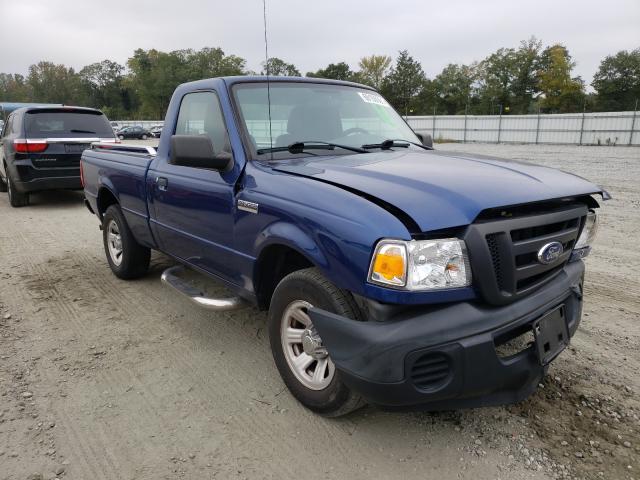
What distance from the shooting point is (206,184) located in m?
3.32

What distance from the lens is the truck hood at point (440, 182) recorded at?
2154 mm

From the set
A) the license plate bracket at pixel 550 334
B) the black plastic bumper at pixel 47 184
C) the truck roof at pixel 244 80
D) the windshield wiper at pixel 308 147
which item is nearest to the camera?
the license plate bracket at pixel 550 334

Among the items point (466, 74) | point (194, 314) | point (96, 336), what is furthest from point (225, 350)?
point (466, 74)

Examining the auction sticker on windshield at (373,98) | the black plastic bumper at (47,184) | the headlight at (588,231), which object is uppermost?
the auction sticker on windshield at (373,98)

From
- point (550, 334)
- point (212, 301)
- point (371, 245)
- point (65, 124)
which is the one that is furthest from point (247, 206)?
point (65, 124)

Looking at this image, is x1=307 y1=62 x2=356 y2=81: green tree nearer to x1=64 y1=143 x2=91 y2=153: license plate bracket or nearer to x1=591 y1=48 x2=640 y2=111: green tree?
x1=591 y1=48 x2=640 y2=111: green tree

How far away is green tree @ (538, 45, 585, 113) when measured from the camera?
59219 mm

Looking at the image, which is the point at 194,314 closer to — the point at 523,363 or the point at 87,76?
the point at 523,363

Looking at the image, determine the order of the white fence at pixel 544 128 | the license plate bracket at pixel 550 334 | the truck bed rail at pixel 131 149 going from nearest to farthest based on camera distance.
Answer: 1. the license plate bracket at pixel 550 334
2. the truck bed rail at pixel 131 149
3. the white fence at pixel 544 128

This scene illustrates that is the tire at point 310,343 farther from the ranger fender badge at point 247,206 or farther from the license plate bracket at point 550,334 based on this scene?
the license plate bracket at point 550,334

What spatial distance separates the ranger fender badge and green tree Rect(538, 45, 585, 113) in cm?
6479

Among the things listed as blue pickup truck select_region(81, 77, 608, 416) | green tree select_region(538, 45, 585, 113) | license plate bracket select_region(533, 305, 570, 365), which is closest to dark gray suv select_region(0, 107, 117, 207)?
blue pickup truck select_region(81, 77, 608, 416)

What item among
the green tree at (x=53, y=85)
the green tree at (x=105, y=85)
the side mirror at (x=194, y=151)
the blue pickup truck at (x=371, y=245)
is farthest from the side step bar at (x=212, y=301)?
the green tree at (x=53, y=85)

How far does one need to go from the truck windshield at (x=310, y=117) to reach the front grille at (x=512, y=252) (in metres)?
1.41
